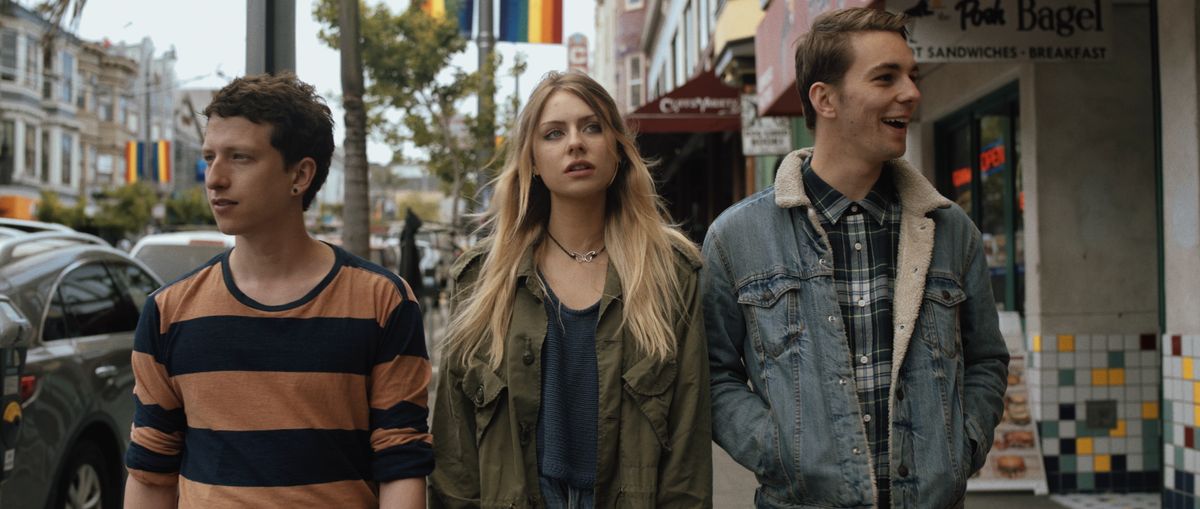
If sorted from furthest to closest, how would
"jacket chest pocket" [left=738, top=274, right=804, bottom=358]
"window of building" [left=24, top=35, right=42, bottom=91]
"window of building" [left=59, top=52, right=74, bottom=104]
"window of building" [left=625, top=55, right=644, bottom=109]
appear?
"window of building" [left=59, top=52, right=74, bottom=104], "window of building" [left=24, top=35, right=42, bottom=91], "window of building" [left=625, top=55, right=644, bottom=109], "jacket chest pocket" [left=738, top=274, right=804, bottom=358]

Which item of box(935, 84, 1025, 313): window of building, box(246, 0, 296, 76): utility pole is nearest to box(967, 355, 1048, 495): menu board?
box(935, 84, 1025, 313): window of building

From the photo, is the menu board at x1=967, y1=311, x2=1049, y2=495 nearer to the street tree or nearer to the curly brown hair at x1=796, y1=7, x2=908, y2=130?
the curly brown hair at x1=796, y1=7, x2=908, y2=130

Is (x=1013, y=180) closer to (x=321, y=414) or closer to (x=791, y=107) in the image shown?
(x=791, y=107)

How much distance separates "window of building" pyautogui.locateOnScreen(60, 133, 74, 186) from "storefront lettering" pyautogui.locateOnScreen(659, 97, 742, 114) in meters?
48.1

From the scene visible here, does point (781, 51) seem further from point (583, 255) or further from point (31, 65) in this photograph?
point (31, 65)

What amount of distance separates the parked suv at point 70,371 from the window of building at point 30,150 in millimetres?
49647

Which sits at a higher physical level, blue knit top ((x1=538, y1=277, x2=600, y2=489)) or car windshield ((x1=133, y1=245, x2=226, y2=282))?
car windshield ((x1=133, y1=245, x2=226, y2=282))

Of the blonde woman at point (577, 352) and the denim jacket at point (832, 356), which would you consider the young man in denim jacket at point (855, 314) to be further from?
the blonde woman at point (577, 352)

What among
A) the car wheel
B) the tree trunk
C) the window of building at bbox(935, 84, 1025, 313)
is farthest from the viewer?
the tree trunk

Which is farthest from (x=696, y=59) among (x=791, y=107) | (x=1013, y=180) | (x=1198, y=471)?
(x=1198, y=471)

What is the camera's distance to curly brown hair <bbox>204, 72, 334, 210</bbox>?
7.65 ft

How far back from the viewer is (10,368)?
384 cm

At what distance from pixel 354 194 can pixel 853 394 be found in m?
8.74

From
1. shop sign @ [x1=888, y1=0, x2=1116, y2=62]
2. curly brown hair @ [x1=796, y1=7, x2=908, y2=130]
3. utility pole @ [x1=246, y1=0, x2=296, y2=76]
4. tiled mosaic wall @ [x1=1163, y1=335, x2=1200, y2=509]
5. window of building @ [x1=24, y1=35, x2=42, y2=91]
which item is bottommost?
tiled mosaic wall @ [x1=1163, y1=335, x2=1200, y2=509]
